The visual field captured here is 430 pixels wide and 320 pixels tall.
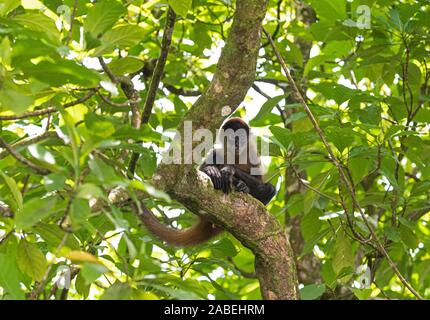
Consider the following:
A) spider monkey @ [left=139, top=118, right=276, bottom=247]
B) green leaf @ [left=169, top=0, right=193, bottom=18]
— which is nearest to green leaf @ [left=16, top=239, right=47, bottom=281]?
spider monkey @ [left=139, top=118, right=276, bottom=247]

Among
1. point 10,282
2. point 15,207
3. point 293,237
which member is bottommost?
point 10,282

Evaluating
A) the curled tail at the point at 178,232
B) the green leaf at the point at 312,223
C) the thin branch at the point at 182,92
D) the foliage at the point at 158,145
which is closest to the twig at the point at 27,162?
the foliage at the point at 158,145

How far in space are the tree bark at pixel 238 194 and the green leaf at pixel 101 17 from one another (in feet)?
2.69

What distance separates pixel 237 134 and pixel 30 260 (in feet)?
11.3

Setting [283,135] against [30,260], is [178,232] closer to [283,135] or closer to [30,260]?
[283,135]

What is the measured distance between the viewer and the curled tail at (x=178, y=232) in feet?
14.9

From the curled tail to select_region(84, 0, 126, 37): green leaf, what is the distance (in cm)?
156

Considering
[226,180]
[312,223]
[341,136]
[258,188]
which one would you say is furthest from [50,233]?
[258,188]

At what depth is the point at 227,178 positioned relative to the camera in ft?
14.2

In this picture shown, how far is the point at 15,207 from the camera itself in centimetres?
305

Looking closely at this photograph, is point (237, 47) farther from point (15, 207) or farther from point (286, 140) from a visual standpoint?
point (15, 207)

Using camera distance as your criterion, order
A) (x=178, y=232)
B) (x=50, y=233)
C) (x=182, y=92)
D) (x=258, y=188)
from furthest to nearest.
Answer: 1. (x=182, y=92)
2. (x=258, y=188)
3. (x=178, y=232)
4. (x=50, y=233)
